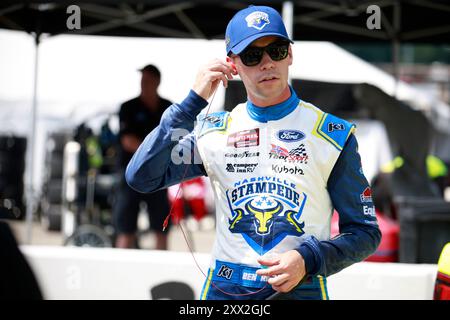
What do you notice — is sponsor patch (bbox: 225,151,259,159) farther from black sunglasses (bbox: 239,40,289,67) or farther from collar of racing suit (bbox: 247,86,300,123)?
black sunglasses (bbox: 239,40,289,67)

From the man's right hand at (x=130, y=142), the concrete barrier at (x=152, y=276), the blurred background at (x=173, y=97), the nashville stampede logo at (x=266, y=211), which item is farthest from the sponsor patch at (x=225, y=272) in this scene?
the man's right hand at (x=130, y=142)

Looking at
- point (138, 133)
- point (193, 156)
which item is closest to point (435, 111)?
point (138, 133)

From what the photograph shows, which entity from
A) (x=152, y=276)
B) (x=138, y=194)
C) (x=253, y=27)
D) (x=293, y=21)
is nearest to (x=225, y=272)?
(x=253, y=27)

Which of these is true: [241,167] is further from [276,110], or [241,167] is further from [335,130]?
[335,130]

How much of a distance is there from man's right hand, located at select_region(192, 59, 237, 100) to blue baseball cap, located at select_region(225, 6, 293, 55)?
0.06 m

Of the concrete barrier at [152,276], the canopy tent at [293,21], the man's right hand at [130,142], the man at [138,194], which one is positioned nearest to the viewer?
the concrete barrier at [152,276]

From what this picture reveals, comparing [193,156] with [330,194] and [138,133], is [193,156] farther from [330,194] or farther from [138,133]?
[138,133]

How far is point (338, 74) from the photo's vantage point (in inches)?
448

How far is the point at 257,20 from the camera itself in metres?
2.26

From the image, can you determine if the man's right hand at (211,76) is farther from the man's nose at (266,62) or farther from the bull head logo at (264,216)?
the bull head logo at (264,216)

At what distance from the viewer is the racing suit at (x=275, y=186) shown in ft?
7.39

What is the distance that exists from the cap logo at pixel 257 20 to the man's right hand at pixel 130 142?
3997 millimetres

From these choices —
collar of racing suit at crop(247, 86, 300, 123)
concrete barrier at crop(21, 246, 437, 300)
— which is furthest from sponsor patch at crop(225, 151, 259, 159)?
concrete barrier at crop(21, 246, 437, 300)
